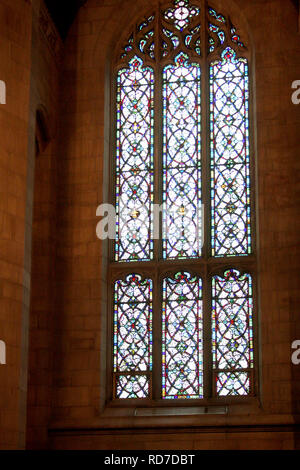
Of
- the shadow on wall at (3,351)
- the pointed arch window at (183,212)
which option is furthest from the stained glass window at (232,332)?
the shadow on wall at (3,351)

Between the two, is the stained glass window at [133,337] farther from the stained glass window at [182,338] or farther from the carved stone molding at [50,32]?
the carved stone molding at [50,32]

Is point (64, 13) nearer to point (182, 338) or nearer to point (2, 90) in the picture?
point (2, 90)

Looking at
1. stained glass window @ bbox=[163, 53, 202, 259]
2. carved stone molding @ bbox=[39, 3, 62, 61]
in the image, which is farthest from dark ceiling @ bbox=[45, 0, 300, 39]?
stained glass window @ bbox=[163, 53, 202, 259]

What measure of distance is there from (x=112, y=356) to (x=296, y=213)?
132 inches

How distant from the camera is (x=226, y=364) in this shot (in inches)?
604

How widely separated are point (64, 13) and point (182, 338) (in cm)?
554

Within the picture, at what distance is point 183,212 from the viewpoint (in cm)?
1619

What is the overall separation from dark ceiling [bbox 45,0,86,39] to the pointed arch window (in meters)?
0.95

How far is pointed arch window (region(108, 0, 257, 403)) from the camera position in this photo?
15461 millimetres

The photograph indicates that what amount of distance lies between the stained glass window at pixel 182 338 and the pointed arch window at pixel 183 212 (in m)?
0.01

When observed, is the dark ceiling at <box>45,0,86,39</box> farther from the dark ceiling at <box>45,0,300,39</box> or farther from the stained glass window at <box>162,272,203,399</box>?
the stained glass window at <box>162,272,203,399</box>

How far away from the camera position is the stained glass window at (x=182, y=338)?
15398 mm

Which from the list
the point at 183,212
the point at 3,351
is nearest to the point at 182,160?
the point at 183,212

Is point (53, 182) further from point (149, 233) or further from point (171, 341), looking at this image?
point (171, 341)
